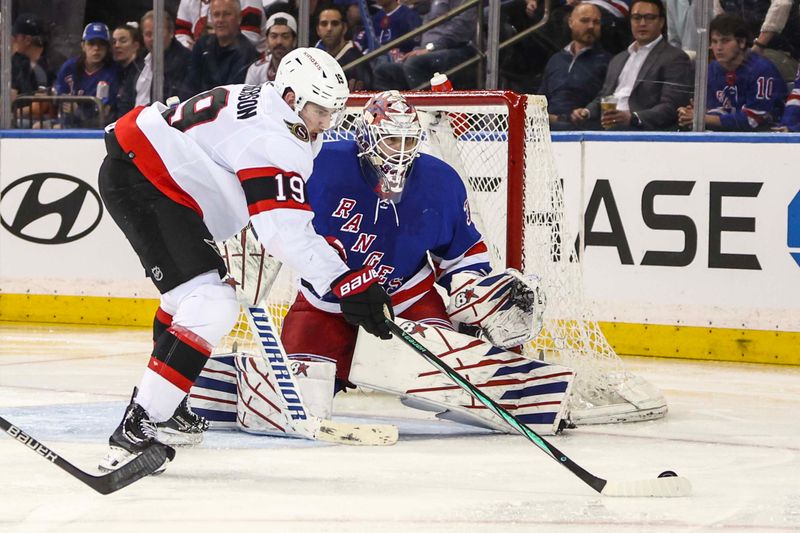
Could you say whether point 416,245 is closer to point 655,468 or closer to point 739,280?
point 655,468

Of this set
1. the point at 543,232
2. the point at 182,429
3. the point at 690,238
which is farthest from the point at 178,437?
the point at 690,238

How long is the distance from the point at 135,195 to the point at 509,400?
3.80 feet

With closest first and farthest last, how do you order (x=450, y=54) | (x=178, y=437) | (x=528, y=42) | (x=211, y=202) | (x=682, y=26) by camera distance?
(x=211, y=202) → (x=178, y=437) → (x=682, y=26) → (x=528, y=42) → (x=450, y=54)

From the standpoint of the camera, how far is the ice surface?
8.21ft

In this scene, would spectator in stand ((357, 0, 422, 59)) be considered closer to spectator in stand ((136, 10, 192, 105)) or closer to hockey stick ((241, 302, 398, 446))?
spectator in stand ((136, 10, 192, 105))

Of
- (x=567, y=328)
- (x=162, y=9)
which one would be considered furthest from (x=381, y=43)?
(x=567, y=328)

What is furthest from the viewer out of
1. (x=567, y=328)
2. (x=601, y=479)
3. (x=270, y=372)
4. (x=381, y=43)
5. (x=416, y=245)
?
(x=381, y=43)

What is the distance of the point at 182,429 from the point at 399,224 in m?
0.87

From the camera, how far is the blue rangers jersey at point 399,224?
3.72 meters

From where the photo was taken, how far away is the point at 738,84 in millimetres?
5332

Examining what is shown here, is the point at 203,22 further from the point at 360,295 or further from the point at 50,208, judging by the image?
the point at 360,295

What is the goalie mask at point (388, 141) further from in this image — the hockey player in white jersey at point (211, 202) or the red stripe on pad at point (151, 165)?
the red stripe on pad at point (151, 165)

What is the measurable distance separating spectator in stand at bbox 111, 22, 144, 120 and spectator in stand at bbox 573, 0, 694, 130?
2.33 metres

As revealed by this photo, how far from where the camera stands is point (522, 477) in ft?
9.76
